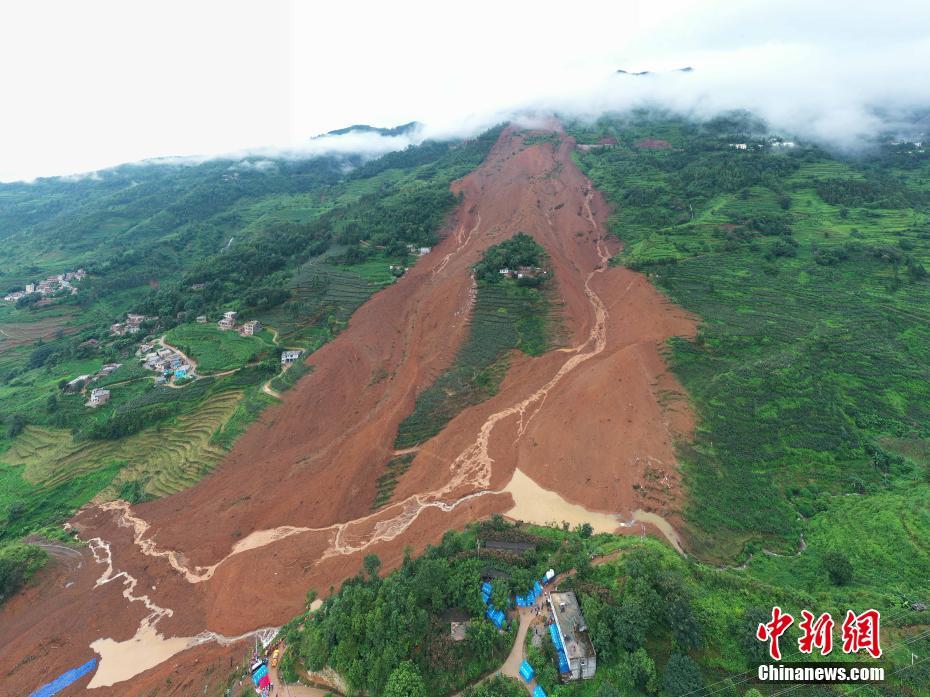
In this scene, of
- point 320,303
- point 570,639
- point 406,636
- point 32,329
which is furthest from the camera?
point 32,329

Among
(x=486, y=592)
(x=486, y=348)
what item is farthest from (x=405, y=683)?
(x=486, y=348)

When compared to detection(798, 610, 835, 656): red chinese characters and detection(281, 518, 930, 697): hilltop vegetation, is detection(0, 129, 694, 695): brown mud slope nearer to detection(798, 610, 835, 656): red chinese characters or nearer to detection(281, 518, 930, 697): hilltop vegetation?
detection(281, 518, 930, 697): hilltop vegetation

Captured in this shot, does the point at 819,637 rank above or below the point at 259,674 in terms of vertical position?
above

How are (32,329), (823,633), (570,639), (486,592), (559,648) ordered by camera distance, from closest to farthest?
(823,633)
(570,639)
(559,648)
(486,592)
(32,329)

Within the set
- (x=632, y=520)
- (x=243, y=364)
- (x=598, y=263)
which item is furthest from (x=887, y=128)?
(x=243, y=364)

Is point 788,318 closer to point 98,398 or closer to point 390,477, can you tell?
point 390,477

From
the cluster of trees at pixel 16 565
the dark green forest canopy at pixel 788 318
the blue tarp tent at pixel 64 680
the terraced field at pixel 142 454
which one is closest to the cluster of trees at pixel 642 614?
the dark green forest canopy at pixel 788 318

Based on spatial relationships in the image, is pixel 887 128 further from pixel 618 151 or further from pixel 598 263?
pixel 598 263
